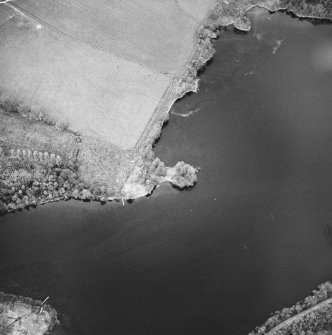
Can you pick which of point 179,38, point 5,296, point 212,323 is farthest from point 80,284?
point 179,38

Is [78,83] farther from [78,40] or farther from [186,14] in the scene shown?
[186,14]

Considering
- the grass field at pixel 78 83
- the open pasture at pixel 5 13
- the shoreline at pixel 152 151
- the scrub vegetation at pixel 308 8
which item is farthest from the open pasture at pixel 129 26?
the scrub vegetation at pixel 308 8

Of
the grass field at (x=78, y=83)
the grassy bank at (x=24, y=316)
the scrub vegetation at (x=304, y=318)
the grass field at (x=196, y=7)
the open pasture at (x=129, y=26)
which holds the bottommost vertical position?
the grassy bank at (x=24, y=316)

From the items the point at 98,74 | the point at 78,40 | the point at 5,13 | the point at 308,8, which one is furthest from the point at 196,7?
the point at 5,13

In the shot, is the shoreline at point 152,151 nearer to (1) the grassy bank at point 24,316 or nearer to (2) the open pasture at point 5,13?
(1) the grassy bank at point 24,316

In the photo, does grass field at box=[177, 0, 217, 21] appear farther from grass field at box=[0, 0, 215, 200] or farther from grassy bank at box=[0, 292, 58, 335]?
grassy bank at box=[0, 292, 58, 335]

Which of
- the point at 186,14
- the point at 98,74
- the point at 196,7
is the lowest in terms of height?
the point at 98,74
